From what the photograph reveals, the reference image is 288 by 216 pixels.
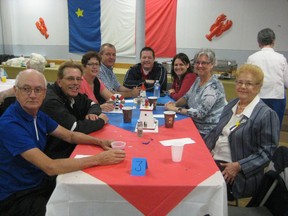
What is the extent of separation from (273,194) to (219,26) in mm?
4022

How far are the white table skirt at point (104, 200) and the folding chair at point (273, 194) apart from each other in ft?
1.10

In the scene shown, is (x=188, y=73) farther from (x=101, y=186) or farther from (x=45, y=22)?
(x=45, y=22)

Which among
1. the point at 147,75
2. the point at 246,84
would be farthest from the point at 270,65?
the point at 246,84

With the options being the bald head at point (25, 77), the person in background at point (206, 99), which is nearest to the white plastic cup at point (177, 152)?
the bald head at point (25, 77)

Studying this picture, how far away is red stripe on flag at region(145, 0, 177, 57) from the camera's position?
5207 mm

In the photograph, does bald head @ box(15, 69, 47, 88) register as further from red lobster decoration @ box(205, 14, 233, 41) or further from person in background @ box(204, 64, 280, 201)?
red lobster decoration @ box(205, 14, 233, 41)

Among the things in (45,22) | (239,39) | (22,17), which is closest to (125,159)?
(239,39)

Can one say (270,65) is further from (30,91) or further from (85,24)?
(85,24)

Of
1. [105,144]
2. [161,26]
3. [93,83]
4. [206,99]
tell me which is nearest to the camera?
[105,144]

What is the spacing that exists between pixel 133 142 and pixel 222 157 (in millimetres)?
683

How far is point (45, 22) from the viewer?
6156 millimetres

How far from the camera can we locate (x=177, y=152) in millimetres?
1536

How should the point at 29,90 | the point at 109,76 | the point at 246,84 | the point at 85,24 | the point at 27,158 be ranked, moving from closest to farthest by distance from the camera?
1. the point at 27,158
2. the point at 29,90
3. the point at 246,84
4. the point at 109,76
5. the point at 85,24

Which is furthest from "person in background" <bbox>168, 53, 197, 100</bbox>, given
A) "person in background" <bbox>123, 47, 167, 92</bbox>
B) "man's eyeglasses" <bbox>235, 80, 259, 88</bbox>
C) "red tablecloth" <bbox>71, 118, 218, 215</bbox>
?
"red tablecloth" <bbox>71, 118, 218, 215</bbox>
